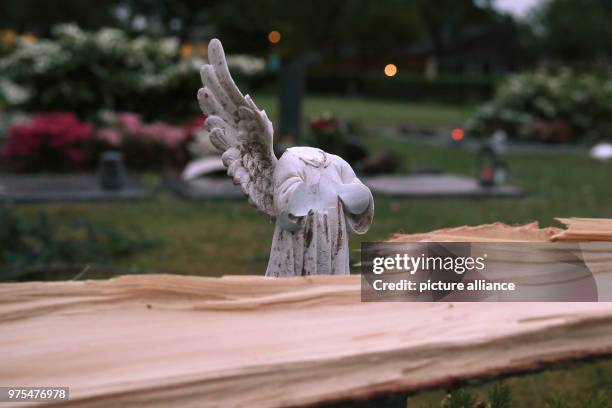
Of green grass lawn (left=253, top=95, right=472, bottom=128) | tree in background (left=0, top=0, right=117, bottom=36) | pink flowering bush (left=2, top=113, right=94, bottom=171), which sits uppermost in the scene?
tree in background (left=0, top=0, right=117, bottom=36)

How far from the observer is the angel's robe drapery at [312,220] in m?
2.93

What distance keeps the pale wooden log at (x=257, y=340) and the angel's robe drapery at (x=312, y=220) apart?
378 millimetres

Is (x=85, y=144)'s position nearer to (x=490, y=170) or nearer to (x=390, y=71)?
(x=490, y=170)

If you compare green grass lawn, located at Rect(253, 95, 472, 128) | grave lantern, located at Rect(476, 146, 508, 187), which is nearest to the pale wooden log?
grave lantern, located at Rect(476, 146, 508, 187)

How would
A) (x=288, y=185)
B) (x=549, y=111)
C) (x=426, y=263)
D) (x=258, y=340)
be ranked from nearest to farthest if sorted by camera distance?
(x=258, y=340) → (x=426, y=263) → (x=288, y=185) → (x=549, y=111)

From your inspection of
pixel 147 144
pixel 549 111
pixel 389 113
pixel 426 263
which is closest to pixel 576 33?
pixel 389 113

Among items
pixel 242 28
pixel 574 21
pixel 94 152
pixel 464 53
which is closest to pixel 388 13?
pixel 242 28

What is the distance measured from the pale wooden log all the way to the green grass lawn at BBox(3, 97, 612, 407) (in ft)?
3.10

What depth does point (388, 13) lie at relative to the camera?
52.9 ft

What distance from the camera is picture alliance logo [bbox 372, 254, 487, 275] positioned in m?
2.47

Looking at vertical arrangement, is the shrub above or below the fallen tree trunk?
above

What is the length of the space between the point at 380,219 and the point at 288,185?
6.72m

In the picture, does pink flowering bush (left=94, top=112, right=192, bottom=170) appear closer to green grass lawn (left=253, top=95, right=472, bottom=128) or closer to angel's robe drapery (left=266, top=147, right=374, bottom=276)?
green grass lawn (left=253, top=95, right=472, bottom=128)

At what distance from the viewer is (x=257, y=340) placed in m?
2.23
